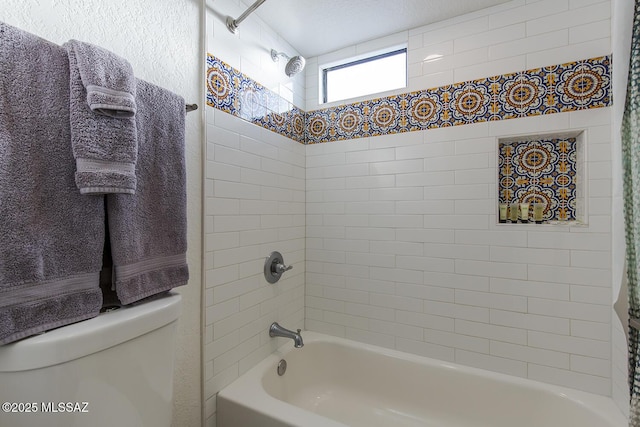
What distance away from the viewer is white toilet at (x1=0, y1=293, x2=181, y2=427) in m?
0.57

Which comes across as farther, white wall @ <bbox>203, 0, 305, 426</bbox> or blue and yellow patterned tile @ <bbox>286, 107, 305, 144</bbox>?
blue and yellow patterned tile @ <bbox>286, 107, 305, 144</bbox>

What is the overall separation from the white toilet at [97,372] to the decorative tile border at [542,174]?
5.72 ft

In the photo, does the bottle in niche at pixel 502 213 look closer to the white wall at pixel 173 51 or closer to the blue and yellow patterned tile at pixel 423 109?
the blue and yellow patterned tile at pixel 423 109

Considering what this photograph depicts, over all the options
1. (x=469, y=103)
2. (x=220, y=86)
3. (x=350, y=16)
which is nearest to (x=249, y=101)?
(x=220, y=86)

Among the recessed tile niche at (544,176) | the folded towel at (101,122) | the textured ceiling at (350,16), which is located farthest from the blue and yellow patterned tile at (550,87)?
the folded towel at (101,122)

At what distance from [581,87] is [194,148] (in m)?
1.86

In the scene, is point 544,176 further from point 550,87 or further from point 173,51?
point 173,51

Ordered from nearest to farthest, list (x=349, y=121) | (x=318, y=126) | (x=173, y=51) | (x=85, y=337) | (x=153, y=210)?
(x=85, y=337) → (x=153, y=210) → (x=173, y=51) → (x=349, y=121) → (x=318, y=126)

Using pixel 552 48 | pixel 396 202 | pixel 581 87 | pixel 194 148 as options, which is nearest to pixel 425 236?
pixel 396 202

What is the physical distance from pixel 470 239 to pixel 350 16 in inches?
57.4

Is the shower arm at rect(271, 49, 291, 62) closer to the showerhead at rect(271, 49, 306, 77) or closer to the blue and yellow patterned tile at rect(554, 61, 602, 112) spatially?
the showerhead at rect(271, 49, 306, 77)

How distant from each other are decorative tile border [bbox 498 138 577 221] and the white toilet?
1.74 meters

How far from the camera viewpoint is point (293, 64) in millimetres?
1634

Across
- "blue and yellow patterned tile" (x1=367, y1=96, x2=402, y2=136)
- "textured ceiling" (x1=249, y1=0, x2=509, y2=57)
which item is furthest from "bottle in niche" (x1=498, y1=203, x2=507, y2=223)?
"textured ceiling" (x1=249, y1=0, x2=509, y2=57)
